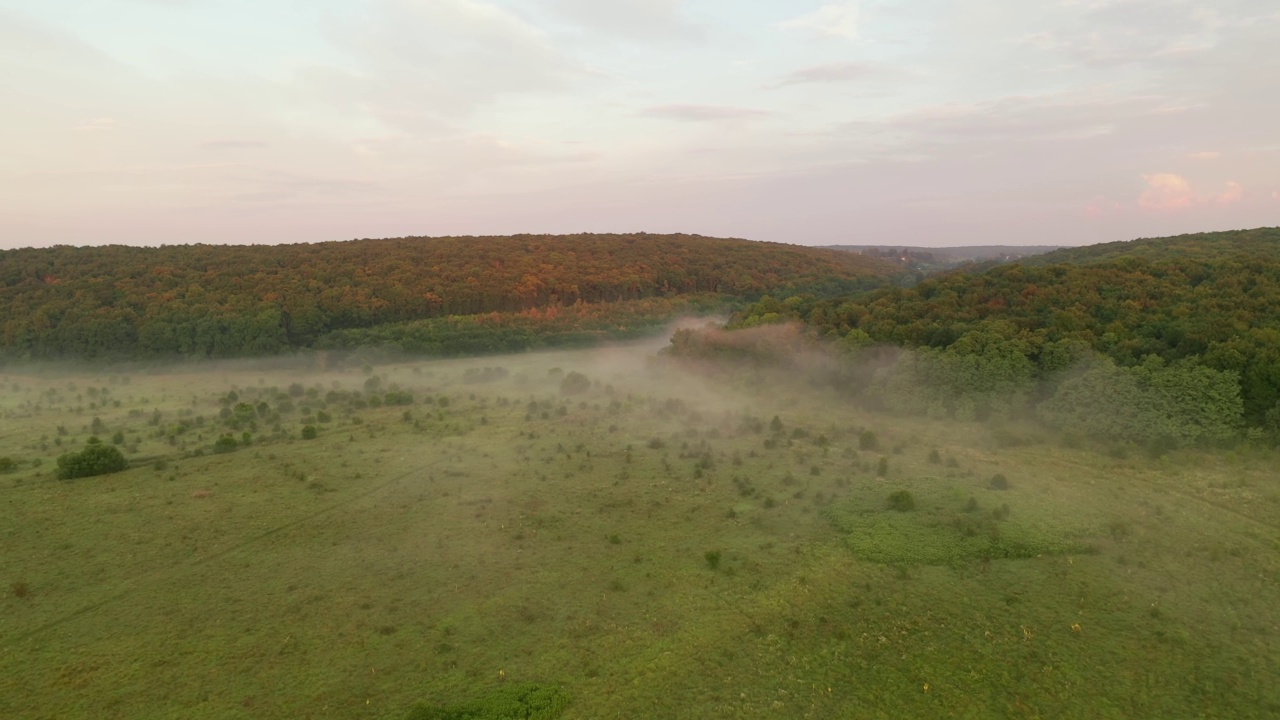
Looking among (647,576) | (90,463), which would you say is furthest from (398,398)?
(647,576)

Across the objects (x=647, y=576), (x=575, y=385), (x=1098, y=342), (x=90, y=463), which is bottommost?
(x=647, y=576)

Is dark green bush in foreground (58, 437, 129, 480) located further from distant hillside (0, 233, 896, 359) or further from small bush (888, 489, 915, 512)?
distant hillside (0, 233, 896, 359)

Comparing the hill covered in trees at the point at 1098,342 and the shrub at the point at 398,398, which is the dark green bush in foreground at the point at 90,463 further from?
the hill covered in trees at the point at 1098,342

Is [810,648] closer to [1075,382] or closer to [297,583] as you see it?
[297,583]

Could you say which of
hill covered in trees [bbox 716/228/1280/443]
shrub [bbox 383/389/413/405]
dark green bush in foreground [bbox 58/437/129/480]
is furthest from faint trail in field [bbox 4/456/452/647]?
hill covered in trees [bbox 716/228/1280/443]

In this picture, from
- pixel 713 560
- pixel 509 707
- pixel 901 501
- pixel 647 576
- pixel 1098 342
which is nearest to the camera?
pixel 509 707

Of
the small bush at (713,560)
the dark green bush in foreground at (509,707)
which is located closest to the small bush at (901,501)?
the small bush at (713,560)

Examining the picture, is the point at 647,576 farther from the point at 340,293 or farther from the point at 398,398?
the point at 340,293
